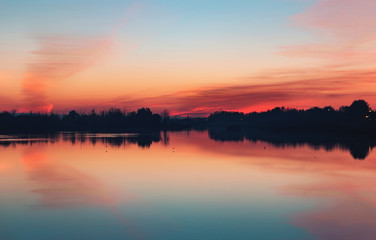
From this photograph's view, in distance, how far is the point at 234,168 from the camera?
2556cm

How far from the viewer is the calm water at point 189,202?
11109 millimetres

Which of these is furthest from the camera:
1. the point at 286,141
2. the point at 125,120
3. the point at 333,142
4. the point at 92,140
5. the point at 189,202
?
the point at 125,120

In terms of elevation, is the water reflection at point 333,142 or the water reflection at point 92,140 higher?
the water reflection at point 92,140

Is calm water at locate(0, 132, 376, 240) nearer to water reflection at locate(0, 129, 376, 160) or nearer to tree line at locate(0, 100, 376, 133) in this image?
water reflection at locate(0, 129, 376, 160)

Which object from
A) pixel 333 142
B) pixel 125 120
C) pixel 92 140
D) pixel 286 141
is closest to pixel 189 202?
pixel 333 142

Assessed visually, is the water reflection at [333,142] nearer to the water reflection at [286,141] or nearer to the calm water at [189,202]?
the water reflection at [286,141]

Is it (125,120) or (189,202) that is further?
(125,120)

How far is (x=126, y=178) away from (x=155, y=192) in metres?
4.84

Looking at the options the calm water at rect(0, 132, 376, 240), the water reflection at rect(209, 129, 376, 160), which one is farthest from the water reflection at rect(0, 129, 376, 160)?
the calm water at rect(0, 132, 376, 240)

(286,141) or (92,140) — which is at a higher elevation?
(92,140)

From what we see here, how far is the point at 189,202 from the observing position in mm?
14992

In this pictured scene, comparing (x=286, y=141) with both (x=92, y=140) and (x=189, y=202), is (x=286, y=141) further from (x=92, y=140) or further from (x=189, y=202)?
(x=189, y=202)

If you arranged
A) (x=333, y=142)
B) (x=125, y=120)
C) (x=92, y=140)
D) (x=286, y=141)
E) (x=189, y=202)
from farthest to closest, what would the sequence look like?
(x=125, y=120) → (x=92, y=140) → (x=286, y=141) → (x=333, y=142) → (x=189, y=202)

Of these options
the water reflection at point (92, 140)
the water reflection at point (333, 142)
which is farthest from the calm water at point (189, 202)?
the water reflection at point (92, 140)
